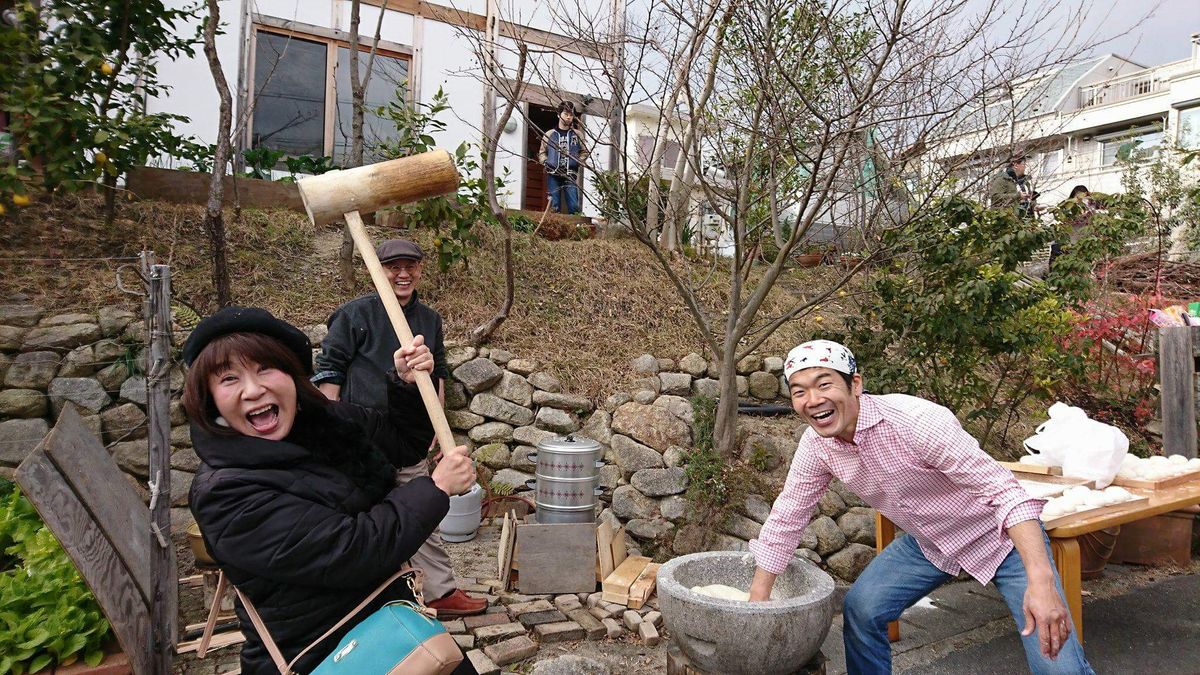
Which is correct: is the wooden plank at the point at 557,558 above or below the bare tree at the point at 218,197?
below

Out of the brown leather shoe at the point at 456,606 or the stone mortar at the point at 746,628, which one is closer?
the stone mortar at the point at 746,628

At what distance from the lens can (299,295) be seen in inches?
261

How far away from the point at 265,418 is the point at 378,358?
189cm

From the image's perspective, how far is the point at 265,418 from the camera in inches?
73.9

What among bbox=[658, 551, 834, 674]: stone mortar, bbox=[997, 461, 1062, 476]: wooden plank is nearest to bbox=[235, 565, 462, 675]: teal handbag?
bbox=[658, 551, 834, 674]: stone mortar

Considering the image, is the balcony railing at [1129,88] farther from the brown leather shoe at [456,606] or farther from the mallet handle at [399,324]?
the mallet handle at [399,324]

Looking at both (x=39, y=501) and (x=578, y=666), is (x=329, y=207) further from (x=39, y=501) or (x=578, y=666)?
(x=578, y=666)

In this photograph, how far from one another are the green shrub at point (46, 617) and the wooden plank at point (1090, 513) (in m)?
4.12

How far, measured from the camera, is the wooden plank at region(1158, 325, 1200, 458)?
212 inches

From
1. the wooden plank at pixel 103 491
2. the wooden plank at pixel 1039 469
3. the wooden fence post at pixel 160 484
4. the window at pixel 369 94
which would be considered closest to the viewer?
the wooden plank at pixel 103 491

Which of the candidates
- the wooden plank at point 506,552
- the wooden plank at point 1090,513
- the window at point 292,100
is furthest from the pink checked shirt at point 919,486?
the window at point 292,100

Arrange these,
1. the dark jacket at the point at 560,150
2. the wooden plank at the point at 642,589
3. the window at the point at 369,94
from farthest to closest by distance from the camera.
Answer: the window at the point at 369,94, the dark jacket at the point at 560,150, the wooden plank at the point at 642,589

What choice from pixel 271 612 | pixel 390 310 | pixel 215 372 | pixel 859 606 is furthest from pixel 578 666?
pixel 215 372

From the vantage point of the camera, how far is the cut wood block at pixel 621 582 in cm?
411
